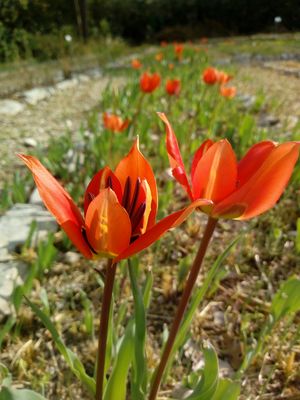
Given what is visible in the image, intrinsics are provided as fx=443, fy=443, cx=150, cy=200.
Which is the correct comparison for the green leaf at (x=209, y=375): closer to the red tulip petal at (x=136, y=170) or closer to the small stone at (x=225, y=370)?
the red tulip petal at (x=136, y=170)

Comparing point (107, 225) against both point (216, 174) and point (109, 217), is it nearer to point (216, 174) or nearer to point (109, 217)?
point (109, 217)

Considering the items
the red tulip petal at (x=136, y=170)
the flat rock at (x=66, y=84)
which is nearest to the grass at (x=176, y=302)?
the red tulip petal at (x=136, y=170)

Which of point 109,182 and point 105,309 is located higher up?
point 109,182

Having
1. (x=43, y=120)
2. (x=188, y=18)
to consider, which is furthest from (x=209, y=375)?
(x=188, y=18)

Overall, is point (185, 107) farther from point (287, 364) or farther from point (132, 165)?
point (132, 165)

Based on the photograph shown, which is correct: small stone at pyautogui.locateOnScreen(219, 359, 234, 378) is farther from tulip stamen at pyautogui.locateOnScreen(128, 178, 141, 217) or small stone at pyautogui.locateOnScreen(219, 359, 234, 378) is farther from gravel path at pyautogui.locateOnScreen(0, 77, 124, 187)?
gravel path at pyautogui.locateOnScreen(0, 77, 124, 187)

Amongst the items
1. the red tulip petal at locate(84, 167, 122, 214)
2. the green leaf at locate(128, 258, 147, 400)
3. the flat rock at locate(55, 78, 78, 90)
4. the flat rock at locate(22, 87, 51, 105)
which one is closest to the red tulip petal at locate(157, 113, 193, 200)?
the red tulip petal at locate(84, 167, 122, 214)
